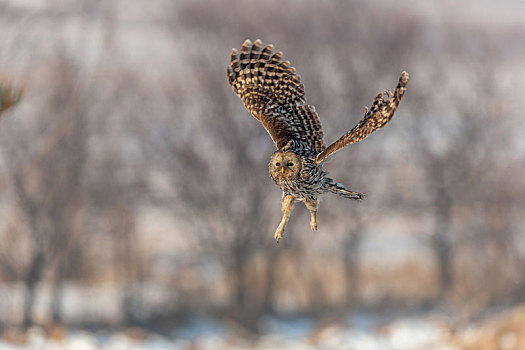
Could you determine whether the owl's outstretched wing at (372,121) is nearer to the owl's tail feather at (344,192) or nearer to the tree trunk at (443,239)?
the owl's tail feather at (344,192)

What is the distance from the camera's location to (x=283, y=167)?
201cm

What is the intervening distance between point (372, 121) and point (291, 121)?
1.75ft

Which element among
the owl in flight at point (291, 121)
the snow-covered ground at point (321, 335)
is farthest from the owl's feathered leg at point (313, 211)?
the snow-covered ground at point (321, 335)

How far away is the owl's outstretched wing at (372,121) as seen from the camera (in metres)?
1.88

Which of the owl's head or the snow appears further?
the snow

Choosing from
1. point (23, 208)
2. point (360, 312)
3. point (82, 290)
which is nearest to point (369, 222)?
point (360, 312)

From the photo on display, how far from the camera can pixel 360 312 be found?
82.0 feet

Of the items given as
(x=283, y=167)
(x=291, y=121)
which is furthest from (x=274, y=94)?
(x=283, y=167)

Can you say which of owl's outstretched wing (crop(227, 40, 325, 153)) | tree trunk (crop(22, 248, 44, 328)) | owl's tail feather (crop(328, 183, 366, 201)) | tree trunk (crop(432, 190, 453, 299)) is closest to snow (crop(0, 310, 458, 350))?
tree trunk (crop(22, 248, 44, 328))

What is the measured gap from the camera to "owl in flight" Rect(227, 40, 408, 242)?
1940 mm

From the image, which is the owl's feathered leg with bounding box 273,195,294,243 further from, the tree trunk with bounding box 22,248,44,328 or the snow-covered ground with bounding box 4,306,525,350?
the tree trunk with bounding box 22,248,44,328

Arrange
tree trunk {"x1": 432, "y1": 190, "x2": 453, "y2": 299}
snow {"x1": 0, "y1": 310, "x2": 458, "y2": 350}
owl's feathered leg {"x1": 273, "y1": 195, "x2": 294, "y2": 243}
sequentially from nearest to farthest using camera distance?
owl's feathered leg {"x1": 273, "y1": 195, "x2": 294, "y2": 243} → snow {"x1": 0, "y1": 310, "x2": 458, "y2": 350} → tree trunk {"x1": 432, "y1": 190, "x2": 453, "y2": 299}

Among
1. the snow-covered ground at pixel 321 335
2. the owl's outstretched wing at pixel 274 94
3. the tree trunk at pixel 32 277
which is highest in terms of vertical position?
the tree trunk at pixel 32 277

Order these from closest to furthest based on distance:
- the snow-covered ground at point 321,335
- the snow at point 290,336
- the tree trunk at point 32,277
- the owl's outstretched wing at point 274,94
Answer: the owl's outstretched wing at point 274,94 < the snow-covered ground at point 321,335 < the snow at point 290,336 < the tree trunk at point 32,277
